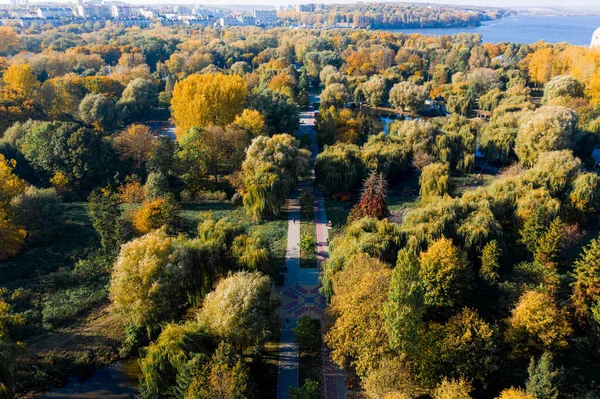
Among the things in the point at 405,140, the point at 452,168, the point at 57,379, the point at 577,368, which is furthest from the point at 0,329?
the point at 452,168

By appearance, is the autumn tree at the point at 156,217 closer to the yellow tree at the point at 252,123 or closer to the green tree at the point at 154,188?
the green tree at the point at 154,188

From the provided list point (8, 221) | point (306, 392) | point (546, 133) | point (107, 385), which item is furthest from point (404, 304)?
point (546, 133)

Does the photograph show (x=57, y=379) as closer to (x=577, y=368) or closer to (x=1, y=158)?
(x=1, y=158)

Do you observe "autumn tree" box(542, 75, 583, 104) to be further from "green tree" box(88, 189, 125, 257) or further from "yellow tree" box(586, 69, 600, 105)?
"green tree" box(88, 189, 125, 257)

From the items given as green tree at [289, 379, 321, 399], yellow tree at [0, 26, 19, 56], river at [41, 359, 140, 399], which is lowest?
river at [41, 359, 140, 399]

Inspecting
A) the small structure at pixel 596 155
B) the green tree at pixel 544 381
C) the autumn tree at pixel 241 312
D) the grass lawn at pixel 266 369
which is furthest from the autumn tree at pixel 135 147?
the small structure at pixel 596 155

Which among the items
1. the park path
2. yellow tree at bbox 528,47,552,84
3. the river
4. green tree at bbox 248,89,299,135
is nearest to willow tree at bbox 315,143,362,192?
the park path

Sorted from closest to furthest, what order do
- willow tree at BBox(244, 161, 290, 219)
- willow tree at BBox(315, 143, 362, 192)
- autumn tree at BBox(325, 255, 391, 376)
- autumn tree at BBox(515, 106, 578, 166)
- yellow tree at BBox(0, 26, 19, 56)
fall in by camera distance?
1. autumn tree at BBox(325, 255, 391, 376)
2. willow tree at BBox(244, 161, 290, 219)
3. willow tree at BBox(315, 143, 362, 192)
4. autumn tree at BBox(515, 106, 578, 166)
5. yellow tree at BBox(0, 26, 19, 56)
